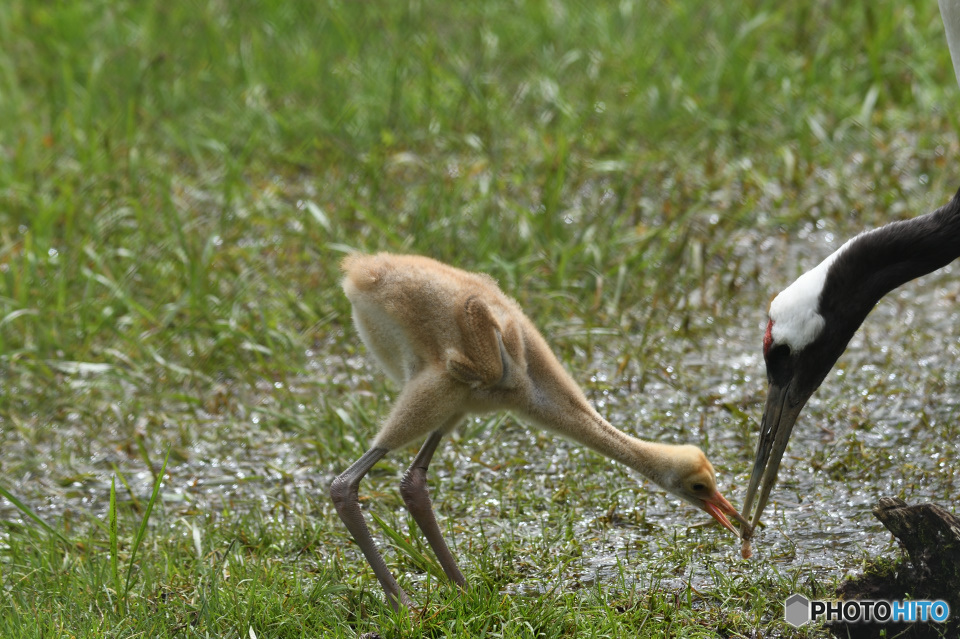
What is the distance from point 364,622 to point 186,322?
2485 millimetres

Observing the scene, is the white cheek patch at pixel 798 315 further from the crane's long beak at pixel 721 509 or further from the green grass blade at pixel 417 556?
the green grass blade at pixel 417 556

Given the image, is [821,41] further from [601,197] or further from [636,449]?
[636,449]

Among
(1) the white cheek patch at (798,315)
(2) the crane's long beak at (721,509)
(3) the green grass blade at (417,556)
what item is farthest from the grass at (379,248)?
(1) the white cheek patch at (798,315)

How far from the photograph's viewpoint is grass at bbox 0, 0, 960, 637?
3838 mm

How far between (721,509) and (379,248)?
2664mm

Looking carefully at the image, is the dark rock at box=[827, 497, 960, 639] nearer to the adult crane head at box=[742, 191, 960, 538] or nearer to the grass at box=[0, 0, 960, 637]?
the grass at box=[0, 0, 960, 637]

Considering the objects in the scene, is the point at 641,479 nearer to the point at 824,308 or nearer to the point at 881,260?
the point at 824,308

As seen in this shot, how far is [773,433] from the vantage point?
394 centimetres

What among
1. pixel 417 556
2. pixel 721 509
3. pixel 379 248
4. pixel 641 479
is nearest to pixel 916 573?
pixel 721 509

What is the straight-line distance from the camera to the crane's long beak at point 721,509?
3738 mm

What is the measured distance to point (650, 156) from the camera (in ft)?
22.0

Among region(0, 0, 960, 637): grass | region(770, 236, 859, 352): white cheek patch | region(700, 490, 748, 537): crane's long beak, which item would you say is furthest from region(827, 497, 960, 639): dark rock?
region(770, 236, 859, 352): white cheek patch

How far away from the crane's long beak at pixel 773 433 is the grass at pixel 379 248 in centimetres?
28

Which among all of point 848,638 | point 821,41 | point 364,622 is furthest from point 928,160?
point 364,622
